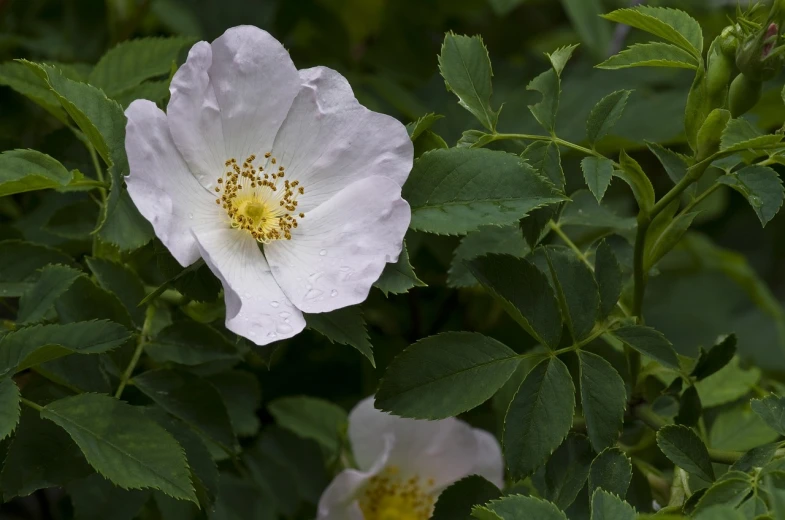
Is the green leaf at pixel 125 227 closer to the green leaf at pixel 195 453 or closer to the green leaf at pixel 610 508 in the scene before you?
the green leaf at pixel 195 453

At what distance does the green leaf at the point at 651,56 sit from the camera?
2.86 ft

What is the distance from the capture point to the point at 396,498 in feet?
4.20

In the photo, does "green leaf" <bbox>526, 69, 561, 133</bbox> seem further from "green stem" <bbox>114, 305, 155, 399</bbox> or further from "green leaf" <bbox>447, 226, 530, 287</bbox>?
"green stem" <bbox>114, 305, 155, 399</bbox>

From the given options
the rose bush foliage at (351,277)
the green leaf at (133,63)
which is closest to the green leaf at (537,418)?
the rose bush foliage at (351,277)

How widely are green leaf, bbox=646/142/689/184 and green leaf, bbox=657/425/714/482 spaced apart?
0.79 ft

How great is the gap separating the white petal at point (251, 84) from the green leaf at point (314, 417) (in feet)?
1.45

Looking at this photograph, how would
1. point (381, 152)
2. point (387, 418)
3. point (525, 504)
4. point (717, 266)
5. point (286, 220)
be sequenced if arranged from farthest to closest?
1. point (717, 266)
2. point (387, 418)
3. point (286, 220)
4. point (381, 152)
5. point (525, 504)

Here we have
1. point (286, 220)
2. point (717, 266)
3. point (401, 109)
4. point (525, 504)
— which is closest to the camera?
point (525, 504)

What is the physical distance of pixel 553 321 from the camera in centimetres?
91

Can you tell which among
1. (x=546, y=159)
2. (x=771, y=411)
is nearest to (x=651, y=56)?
(x=546, y=159)

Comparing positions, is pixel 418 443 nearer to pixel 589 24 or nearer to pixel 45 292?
pixel 45 292

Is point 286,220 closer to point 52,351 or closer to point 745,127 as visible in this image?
point 52,351

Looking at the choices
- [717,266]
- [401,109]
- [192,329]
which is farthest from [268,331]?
[717,266]

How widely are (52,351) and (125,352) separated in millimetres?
162
